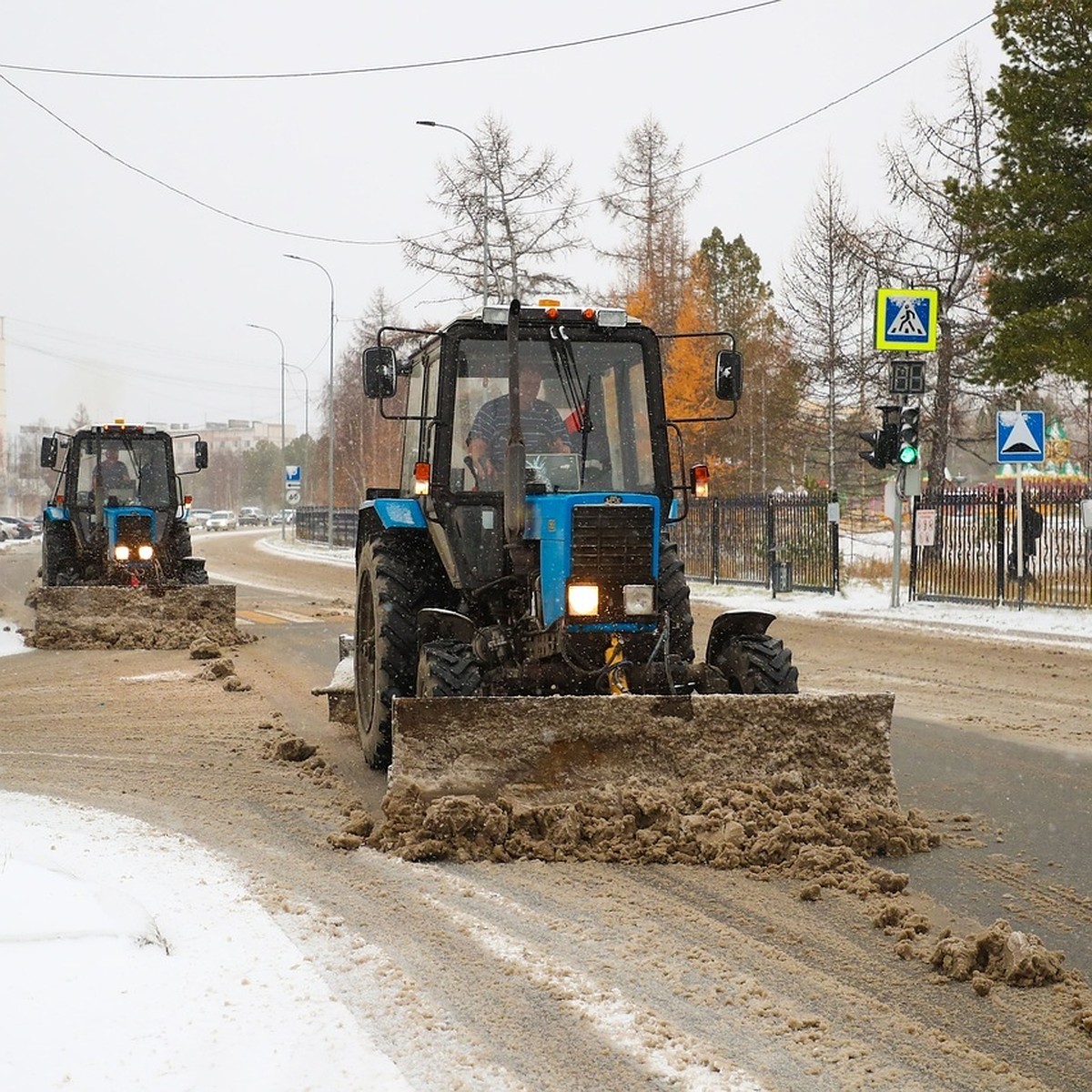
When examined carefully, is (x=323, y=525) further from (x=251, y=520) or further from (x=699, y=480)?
(x=251, y=520)

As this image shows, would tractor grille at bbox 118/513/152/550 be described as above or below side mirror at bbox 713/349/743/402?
below

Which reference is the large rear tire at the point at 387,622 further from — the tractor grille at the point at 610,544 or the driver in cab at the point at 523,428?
the tractor grille at the point at 610,544

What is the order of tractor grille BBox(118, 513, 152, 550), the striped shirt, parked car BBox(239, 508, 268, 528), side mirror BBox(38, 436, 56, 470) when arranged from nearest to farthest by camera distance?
1. the striped shirt
2. tractor grille BBox(118, 513, 152, 550)
3. side mirror BBox(38, 436, 56, 470)
4. parked car BBox(239, 508, 268, 528)

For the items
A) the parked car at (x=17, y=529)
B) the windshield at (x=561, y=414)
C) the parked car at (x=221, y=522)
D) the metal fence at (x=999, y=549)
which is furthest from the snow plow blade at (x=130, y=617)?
the parked car at (x=221, y=522)

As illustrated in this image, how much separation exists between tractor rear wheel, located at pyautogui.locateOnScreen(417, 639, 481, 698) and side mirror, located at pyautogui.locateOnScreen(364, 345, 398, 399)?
1.47 meters

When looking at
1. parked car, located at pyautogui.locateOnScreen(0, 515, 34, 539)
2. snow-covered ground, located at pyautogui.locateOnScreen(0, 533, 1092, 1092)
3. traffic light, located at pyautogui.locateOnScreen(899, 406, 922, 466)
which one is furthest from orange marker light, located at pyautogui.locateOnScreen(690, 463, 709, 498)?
parked car, located at pyautogui.locateOnScreen(0, 515, 34, 539)

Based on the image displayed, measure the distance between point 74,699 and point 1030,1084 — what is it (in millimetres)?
8607

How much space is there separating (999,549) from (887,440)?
2691 millimetres

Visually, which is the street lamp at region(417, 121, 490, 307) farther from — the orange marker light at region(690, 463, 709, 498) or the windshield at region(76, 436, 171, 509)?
the orange marker light at region(690, 463, 709, 498)

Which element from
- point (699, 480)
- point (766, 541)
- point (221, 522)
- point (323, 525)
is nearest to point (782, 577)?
point (766, 541)

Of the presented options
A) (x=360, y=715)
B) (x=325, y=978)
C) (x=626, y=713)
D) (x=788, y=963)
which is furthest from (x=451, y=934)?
(x=360, y=715)

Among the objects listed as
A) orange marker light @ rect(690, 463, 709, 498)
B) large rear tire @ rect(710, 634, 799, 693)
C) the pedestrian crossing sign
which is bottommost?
large rear tire @ rect(710, 634, 799, 693)

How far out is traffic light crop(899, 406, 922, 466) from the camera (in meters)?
18.0

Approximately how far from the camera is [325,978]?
13.9ft
